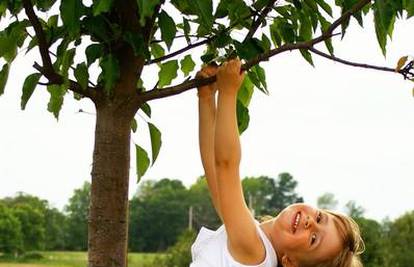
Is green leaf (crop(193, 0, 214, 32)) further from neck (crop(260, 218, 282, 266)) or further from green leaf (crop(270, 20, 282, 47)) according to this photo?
neck (crop(260, 218, 282, 266))

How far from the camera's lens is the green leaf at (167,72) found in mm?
2139

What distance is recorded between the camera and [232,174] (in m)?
1.96

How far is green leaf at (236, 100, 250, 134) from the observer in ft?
6.89

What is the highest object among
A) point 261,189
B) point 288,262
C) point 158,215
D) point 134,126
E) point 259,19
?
point 261,189

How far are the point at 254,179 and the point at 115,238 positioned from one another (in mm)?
54155

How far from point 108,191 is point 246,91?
531 millimetres

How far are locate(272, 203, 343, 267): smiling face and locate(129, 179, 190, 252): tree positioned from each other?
1725 inches

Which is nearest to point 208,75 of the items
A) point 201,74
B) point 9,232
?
point 201,74

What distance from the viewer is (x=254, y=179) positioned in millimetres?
55844

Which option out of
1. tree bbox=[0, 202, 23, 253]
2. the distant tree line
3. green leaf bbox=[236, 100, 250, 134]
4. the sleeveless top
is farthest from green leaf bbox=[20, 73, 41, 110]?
tree bbox=[0, 202, 23, 253]

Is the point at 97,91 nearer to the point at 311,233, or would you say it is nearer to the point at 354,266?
the point at 311,233

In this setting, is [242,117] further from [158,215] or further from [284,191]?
[284,191]

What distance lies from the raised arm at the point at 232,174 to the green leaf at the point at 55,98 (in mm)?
468

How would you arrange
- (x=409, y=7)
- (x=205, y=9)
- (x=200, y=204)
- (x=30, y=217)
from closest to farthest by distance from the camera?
(x=205, y=9), (x=409, y=7), (x=30, y=217), (x=200, y=204)
